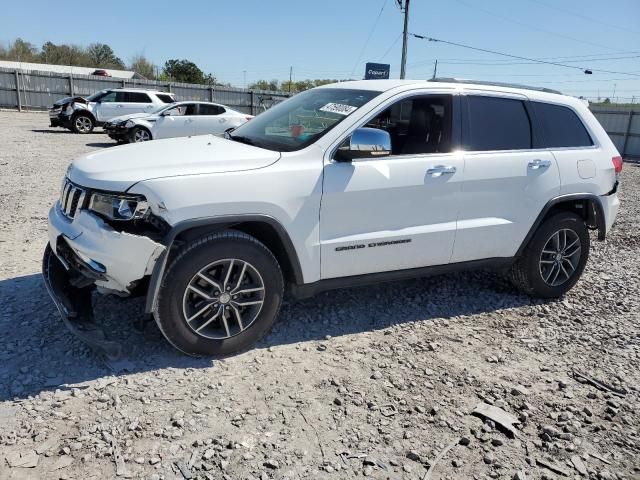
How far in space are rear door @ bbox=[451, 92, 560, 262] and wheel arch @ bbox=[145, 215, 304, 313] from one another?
1.45 m

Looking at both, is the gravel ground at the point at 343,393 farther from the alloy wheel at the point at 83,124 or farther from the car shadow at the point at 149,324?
the alloy wheel at the point at 83,124

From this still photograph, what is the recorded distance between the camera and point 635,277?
5758 mm

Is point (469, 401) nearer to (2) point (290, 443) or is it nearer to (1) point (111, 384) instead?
(2) point (290, 443)

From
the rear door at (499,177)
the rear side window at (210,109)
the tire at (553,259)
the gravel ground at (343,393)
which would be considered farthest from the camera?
the rear side window at (210,109)

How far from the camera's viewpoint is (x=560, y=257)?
16.1 ft

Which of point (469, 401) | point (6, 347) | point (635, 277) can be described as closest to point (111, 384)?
point (6, 347)

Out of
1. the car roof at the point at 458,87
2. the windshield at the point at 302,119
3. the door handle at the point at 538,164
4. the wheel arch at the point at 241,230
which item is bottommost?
the wheel arch at the point at 241,230

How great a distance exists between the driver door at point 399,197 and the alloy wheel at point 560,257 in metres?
1.21

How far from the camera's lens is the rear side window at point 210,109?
16.1 m

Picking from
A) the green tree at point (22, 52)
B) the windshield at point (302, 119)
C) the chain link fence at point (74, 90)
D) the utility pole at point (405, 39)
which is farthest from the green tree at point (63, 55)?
the windshield at point (302, 119)

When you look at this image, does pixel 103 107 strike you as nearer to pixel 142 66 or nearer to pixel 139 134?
pixel 139 134

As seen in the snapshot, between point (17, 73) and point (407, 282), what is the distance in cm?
3063

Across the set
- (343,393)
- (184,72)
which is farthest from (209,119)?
(184,72)

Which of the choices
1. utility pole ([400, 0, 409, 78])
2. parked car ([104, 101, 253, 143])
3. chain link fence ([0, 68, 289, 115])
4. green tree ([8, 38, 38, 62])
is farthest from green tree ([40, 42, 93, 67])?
parked car ([104, 101, 253, 143])
